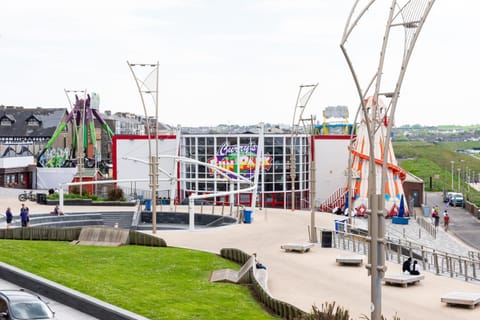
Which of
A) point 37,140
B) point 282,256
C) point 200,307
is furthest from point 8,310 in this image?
point 37,140

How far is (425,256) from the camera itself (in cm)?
3341

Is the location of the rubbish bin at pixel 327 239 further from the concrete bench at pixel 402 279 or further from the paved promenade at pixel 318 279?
the concrete bench at pixel 402 279

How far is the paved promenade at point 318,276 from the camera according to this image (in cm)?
2320

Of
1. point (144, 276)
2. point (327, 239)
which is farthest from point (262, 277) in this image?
point (327, 239)

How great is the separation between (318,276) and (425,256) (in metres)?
6.39

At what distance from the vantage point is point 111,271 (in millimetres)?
30062

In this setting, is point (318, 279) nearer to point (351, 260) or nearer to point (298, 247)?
point (351, 260)

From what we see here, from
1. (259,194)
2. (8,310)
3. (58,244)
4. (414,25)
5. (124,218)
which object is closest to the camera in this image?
(414,25)

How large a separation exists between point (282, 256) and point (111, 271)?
25.2ft

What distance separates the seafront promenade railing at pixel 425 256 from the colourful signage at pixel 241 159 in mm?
33373

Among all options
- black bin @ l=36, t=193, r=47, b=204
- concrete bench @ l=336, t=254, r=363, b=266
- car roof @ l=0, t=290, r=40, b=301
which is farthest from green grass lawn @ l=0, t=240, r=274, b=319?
black bin @ l=36, t=193, r=47, b=204

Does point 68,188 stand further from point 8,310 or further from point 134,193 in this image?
point 8,310

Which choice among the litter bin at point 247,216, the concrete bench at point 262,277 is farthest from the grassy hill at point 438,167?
the concrete bench at point 262,277

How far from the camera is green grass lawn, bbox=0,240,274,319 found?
2327 centimetres
